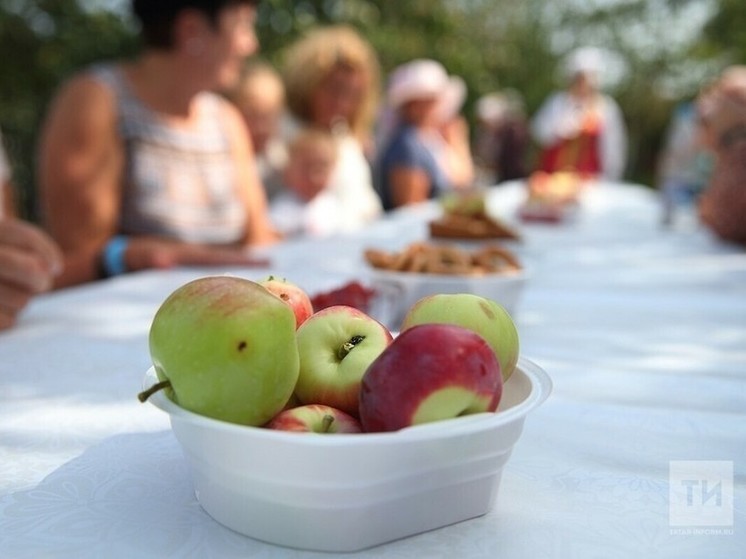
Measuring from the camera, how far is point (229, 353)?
0.43 metres

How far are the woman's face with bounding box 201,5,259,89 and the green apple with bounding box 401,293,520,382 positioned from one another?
1469 millimetres

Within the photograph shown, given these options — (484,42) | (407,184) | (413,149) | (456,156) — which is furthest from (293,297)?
(484,42)

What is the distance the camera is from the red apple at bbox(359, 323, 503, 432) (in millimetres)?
419

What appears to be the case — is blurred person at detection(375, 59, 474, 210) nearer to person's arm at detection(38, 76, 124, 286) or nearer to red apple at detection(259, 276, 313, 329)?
person's arm at detection(38, 76, 124, 286)

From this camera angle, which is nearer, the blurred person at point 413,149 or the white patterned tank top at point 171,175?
the white patterned tank top at point 171,175

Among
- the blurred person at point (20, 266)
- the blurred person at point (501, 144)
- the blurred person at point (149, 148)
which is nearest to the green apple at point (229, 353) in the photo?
the blurred person at point (20, 266)

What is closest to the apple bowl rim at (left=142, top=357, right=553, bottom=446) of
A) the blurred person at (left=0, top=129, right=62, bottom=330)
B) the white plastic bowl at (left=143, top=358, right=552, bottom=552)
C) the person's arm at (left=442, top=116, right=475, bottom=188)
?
the white plastic bowl at (left=143, top=358, right=552, bottom=552)

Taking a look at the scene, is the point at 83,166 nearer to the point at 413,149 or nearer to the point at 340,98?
the point at 340,98

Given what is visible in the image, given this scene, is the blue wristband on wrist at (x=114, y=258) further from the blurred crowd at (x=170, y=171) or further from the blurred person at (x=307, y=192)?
the blurred person at (x=307, y=192)

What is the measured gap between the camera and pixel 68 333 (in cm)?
100

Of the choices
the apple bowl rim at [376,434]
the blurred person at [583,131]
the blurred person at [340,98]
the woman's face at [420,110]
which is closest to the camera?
the apple bowl rim at [376,434]

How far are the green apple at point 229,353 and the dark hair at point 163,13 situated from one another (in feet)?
4.95

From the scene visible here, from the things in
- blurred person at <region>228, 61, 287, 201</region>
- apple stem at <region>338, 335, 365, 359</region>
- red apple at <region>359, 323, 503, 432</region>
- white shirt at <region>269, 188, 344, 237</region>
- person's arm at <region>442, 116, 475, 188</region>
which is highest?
red apple at <region>359, 323, 503, 432</region>

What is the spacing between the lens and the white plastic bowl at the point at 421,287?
983mm
